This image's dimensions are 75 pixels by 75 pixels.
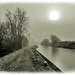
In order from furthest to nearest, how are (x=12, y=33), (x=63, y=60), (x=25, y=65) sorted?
(x=12, y=33), (x=63, y=60), (x=25, y=65)

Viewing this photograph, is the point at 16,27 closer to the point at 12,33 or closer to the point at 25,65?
the point at 12,33

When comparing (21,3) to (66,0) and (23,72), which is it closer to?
(66,0)

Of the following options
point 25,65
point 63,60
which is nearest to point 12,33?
point 63,60

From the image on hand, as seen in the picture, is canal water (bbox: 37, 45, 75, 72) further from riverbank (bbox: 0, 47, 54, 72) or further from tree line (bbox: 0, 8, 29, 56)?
tree line (bbox: 0, 8, 29, 56)

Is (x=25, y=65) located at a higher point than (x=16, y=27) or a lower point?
lower

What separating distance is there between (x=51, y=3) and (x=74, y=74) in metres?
2.31

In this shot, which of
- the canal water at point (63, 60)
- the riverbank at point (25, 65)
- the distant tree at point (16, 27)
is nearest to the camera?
the riverbank at point (25, 65)

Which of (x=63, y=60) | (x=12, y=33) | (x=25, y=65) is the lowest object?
(x=63, y=60)

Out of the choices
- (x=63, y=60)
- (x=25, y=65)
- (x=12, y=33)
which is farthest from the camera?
(x=12, y=33)

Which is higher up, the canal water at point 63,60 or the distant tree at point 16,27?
the distant tree at point 16,27

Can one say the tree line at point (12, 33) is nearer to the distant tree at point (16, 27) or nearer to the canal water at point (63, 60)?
the distant tree at point (16, 27)

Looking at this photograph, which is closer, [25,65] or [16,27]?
[25,65]

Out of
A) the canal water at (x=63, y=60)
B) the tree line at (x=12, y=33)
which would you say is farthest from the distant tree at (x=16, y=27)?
the canal water at (x=63, y=60)

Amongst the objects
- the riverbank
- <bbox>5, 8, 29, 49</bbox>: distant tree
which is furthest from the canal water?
<bbox>5, 8, 29, 49</bbox>: distant tree
